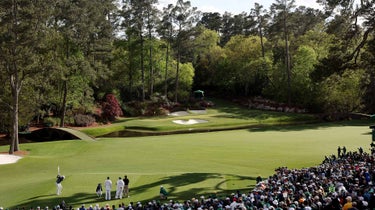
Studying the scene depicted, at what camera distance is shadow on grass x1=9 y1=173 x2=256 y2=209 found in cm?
2176

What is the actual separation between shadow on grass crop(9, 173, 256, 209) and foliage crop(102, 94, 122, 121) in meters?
41.4

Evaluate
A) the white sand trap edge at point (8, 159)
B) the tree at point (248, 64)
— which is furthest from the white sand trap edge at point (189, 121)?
the white sand trap edge at point (8, 159)

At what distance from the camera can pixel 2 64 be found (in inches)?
1596

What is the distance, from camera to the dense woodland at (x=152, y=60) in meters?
37.5

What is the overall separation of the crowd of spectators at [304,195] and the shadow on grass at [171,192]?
236cm

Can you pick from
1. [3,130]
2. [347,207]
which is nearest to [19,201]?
[347,207]

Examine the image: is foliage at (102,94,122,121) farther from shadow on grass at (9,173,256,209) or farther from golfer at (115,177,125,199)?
golfer at (115,177,125,199)

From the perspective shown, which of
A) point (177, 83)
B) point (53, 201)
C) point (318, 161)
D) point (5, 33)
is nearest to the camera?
point (53, 201)

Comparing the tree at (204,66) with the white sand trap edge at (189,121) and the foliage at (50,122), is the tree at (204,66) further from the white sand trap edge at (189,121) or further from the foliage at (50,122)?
the foliage at (50,122)

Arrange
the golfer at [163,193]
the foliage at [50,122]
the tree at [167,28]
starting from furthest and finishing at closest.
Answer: the tree at [167,28] < the foliage at [50,122] < the golfer at [163,193]

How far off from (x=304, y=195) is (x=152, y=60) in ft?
220

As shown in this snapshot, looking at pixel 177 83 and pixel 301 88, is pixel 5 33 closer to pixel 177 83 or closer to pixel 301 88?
pixel 177 83

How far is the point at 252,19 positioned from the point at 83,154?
6469 centimetres

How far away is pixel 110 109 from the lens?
6644 cm
